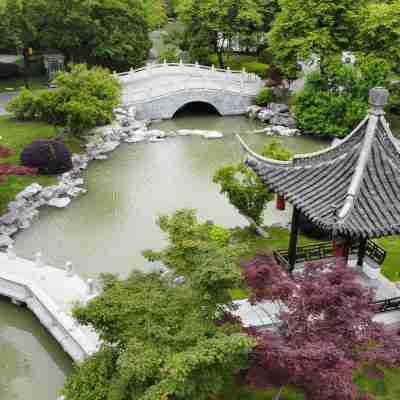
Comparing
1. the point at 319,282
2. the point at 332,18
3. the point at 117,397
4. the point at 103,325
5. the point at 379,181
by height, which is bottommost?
the point at 117,397

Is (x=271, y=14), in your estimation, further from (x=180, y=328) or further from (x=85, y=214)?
(x=180, y=328)

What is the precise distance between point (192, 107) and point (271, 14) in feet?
29.0

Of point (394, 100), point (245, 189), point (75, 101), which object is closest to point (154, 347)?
point (245, 189)

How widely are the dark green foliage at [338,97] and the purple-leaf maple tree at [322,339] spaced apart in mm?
17183

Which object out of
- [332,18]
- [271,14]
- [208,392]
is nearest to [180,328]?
[208,392]

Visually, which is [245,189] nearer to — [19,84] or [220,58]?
[220,58]

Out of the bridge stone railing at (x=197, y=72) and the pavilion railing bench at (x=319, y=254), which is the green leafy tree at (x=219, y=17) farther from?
the pavilion railing bench at (x=319, y=254)

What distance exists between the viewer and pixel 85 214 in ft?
55.4

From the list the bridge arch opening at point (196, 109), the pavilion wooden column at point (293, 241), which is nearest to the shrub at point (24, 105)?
the bridge arch opening at point (196, 109)

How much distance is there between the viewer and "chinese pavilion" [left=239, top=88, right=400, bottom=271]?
873cm

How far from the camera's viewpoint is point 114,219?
1656 centimetres

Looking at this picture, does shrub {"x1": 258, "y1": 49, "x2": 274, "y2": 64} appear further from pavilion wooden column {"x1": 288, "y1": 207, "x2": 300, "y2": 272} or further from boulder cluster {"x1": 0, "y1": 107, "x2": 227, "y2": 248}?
pavilion wooden column {"x1": 288, "y1": 207, "x2": 300, "y2": 272}

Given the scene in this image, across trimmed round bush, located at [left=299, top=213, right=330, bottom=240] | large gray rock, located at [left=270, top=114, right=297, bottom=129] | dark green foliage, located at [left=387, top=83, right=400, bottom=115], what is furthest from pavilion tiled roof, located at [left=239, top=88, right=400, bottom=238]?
dark green foliage, located at [left=387, top=83, right=400, bottom=115]

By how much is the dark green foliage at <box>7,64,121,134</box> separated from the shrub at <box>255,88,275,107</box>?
29.0ft
